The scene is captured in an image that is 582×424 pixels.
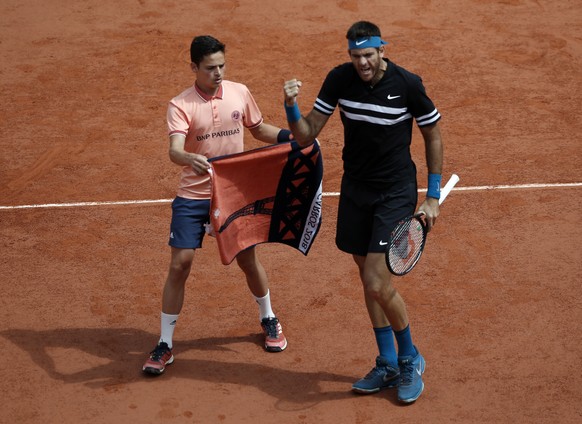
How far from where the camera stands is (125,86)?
14.5m

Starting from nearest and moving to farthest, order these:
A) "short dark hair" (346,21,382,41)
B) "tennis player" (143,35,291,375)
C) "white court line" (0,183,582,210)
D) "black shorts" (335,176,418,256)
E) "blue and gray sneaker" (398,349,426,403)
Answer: "short dark hair" (346,21,382,41) < "black shorts" (335,176,418,256) < "blue and gray sneaker" (398,349,426,403) < "tennis player" (143,35,291,375) < "white court line" (0,183,582,210)

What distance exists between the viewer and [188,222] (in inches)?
333

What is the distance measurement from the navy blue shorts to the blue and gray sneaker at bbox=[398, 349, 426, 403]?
191 cm

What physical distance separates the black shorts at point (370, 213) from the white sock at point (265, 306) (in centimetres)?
118

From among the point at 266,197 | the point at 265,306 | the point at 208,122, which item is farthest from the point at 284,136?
the point at 265,306

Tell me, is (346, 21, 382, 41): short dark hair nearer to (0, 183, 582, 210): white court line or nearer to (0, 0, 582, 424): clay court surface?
(0, 0, 582, 424): clay court surface

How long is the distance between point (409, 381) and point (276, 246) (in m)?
2.92

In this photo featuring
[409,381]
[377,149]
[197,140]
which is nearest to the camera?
[377,149]

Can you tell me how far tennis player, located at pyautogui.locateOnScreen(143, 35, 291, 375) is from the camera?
8208 mm

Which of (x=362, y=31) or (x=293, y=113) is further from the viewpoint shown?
(x=293, y=113)

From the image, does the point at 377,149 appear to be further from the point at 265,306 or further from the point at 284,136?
the point at 265,306

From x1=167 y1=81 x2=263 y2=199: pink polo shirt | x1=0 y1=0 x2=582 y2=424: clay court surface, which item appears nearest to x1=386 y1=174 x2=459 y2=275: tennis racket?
x1=0 y1=0 x2=582 y2=424: clay court surface

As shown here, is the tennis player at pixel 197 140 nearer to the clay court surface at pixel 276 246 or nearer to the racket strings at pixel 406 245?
the clay court surface at pixel 276 246

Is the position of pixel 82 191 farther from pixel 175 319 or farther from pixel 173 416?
pixel 173 416
